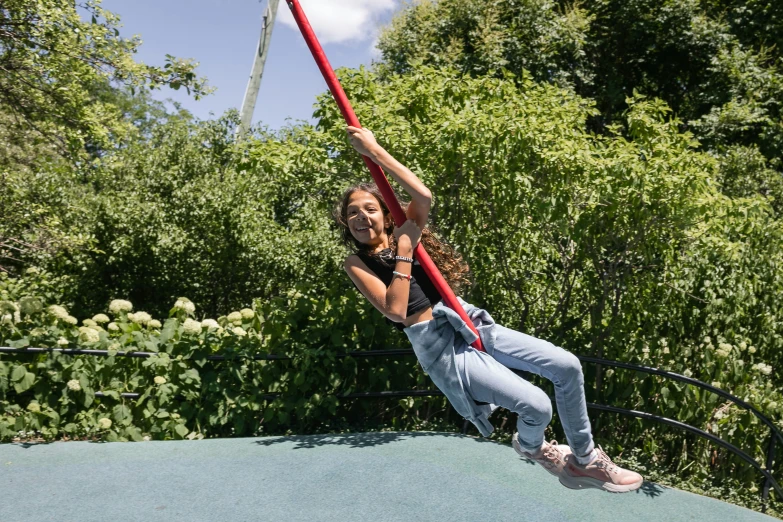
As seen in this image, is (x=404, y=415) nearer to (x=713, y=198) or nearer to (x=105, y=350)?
(x=105, y=350)

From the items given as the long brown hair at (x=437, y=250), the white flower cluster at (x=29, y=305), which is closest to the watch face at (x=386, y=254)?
the long brown hair at (x=437, y=250)

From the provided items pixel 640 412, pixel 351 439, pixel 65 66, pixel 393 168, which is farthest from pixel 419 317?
pixel 65 66

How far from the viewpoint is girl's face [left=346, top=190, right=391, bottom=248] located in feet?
9.73

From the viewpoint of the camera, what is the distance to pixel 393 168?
263cm

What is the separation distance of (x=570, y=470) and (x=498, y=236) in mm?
4755

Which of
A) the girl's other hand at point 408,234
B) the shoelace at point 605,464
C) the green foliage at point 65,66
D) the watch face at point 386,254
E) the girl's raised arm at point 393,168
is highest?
the green foliage at point 65,66

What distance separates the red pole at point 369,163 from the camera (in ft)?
8.09

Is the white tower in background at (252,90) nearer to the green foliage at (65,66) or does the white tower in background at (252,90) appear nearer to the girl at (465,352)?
the green foliage at (65,66)

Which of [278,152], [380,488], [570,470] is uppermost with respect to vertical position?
[278,152]

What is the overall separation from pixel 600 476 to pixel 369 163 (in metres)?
1.63

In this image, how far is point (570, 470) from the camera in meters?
3.18

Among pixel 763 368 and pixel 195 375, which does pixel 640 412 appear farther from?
pixel 195 375

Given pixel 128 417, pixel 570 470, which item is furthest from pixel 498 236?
pixel 570 470

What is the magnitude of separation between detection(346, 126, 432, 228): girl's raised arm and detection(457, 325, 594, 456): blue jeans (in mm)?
592
